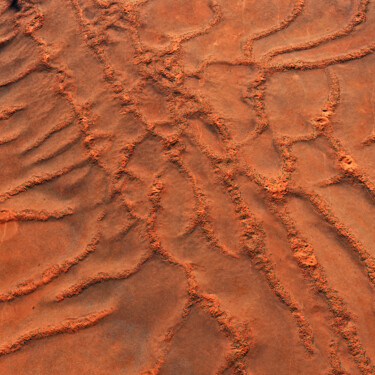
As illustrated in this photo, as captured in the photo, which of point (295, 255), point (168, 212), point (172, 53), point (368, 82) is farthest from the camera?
point (172, 53)

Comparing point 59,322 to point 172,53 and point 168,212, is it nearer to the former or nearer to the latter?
point 168,212

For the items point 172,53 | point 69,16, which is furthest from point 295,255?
point 69,16

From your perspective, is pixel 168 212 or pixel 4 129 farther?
pixel 4 129

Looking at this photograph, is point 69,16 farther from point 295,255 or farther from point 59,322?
point 295,255

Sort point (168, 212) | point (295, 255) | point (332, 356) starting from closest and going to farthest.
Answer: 1. point (332, 356)
2. point (295, 255)
3. point (168, 212)

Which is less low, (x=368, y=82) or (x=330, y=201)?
(x=368, y=82)

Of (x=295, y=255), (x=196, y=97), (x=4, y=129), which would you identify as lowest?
(x=295, y=255)
